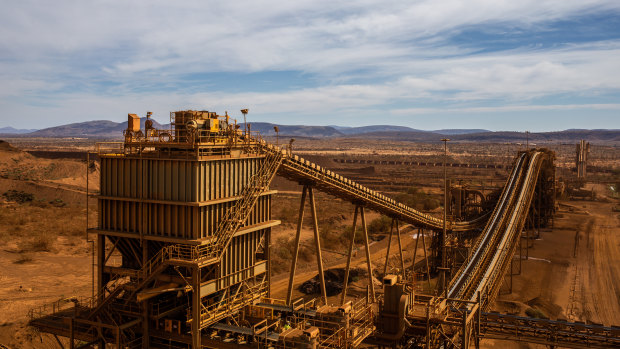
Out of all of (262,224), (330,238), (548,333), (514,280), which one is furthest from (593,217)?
(262,224)

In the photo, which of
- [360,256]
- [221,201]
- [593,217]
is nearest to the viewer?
[221,201]

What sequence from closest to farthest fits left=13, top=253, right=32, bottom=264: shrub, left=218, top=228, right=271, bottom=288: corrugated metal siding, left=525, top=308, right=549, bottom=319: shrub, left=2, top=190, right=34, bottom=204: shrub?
left=218, top=228, right=271, bottom=288: corrugated metal siding, left=525, top=308, right=549, bottom=319: shrub, left=13, top=253, right=32, bottom=264: shrub, left=2, top=190, right=34, bottom=204: shrub

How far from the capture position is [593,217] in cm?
7106

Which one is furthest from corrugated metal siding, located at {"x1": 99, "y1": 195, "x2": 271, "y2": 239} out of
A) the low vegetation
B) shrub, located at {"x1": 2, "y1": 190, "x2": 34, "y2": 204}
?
shrub, located at {"x1": 2, "y1": 190, "x2": 34, "y2": 204}

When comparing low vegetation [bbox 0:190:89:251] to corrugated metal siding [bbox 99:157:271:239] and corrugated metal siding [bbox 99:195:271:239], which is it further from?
corrugated metal siding [bbox 99:157:271:239]

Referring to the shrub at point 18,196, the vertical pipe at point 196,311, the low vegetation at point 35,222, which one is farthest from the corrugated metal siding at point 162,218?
the shrub at point 18,196

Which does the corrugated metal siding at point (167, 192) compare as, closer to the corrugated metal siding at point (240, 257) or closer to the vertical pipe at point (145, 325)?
the corrugated metal siding at point (240, 257)

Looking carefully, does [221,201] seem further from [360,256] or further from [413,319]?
[360,256]

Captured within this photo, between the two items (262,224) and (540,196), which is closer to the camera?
(262,224)

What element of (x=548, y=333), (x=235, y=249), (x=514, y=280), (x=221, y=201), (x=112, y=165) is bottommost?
(x=514, y=280)

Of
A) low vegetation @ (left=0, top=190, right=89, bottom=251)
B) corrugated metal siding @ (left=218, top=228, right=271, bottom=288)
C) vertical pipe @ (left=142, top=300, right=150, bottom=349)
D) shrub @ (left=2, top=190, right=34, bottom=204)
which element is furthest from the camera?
shrub @ (left=2, top=190, right=34, bottom=204)

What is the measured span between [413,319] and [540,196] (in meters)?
49.3

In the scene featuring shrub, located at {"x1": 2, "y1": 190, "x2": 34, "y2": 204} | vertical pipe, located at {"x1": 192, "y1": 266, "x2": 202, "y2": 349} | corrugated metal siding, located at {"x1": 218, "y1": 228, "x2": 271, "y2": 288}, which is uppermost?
corrugated metal siding, located at {"x1": 218, "y1": 228, "x2": 271, "y2": 288}

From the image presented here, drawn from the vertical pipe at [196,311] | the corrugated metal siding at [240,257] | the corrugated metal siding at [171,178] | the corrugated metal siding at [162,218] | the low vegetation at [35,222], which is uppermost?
the corrugated metal siding at [171,178]
